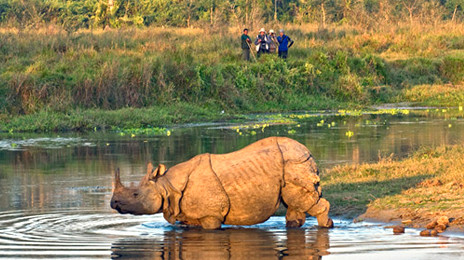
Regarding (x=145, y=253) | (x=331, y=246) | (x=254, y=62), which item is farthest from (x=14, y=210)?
(x=254, y=62)

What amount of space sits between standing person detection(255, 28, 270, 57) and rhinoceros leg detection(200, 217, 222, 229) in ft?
72.6

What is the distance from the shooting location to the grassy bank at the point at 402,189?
33.5 ft

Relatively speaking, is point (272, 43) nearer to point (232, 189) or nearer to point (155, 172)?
point (155, 172)

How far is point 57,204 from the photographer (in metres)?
11.9

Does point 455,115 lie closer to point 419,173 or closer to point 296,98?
point 296,98

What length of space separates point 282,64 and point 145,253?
21.8m

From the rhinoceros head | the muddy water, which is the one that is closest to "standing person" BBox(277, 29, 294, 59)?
the muddy water

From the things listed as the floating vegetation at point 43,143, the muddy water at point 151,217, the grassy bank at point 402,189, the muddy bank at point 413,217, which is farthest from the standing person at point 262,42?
the muddy bank at point 413,217

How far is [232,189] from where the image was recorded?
9336 millimetres

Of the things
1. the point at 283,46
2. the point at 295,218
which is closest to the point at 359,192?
the point at 295,218

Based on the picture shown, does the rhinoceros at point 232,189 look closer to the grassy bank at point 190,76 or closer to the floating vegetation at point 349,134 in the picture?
the floating vegetation at point 349,134

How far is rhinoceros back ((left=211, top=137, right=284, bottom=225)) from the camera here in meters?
9.34

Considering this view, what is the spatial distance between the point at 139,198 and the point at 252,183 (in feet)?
4.16

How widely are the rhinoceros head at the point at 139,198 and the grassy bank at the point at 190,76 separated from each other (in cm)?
1353
